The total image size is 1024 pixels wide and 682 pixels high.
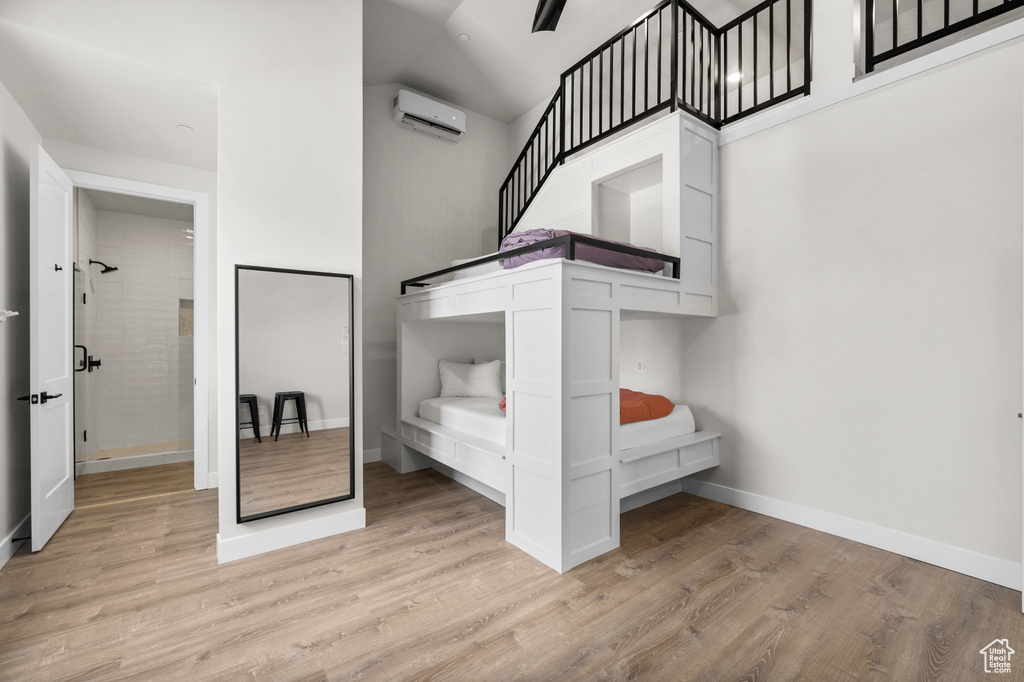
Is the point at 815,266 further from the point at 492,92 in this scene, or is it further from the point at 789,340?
the point at 492,92

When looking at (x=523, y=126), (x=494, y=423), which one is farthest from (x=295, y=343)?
(x=523, y=126)

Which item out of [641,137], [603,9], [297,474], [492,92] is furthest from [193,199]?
[603,9]

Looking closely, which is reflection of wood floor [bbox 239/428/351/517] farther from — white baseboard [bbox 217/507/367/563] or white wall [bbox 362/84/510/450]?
white wall [bbox 362/84/510/450]

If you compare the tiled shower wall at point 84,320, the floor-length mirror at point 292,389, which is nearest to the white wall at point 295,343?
the floor-length mirror at point 292,389

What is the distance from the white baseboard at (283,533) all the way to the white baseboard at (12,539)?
104 centimetres

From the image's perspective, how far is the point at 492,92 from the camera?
5.19m

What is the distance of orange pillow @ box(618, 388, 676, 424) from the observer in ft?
10.1

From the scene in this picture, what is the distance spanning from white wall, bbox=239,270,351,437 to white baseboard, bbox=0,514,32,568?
1.36 metres

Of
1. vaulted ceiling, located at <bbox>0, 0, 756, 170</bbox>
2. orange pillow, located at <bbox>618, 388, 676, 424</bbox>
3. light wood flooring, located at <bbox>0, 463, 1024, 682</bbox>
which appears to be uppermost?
vaulted ceiling, located at <bbox>0, 0, 756, 170</bbox>

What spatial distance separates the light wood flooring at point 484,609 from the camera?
5.63ft

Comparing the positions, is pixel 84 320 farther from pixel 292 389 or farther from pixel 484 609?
pixel 484 609

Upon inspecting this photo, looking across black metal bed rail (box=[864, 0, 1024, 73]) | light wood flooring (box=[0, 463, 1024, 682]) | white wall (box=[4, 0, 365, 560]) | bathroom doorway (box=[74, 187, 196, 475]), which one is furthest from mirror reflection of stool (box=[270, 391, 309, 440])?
black metal bed rail (box=[864, 0, 1024, 73])

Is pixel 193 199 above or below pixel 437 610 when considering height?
above

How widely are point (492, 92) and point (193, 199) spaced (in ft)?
10.6
